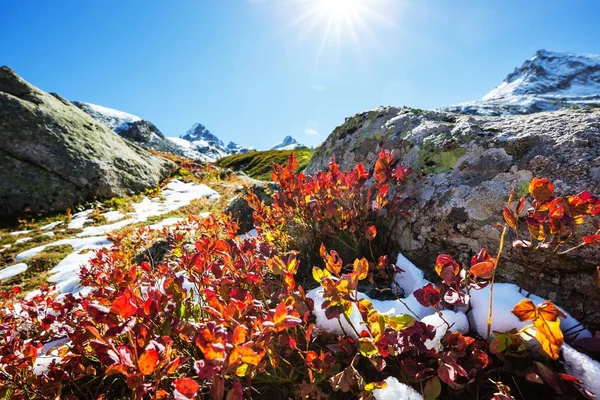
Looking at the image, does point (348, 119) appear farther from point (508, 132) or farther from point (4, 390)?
point (4, 390)

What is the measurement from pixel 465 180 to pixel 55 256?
6942 millimetres

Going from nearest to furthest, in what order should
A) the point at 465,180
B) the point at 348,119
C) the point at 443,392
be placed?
1. the point at 443,392
2. the point at 465,180
3. the point at 348,119

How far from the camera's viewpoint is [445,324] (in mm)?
1376

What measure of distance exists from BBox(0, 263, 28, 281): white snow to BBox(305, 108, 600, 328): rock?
6.35m

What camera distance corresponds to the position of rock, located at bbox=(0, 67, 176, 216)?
826cm

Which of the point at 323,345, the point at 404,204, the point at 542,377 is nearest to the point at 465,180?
the point at 404,204

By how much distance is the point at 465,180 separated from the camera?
2.14 m

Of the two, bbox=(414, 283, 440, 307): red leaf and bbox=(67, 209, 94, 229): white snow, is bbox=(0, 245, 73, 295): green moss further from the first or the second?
bbox=(414, 283, 440, 307): red leaf

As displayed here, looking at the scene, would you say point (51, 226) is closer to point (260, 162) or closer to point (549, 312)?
point (549, 312)

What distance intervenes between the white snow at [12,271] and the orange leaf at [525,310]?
688 centimetres

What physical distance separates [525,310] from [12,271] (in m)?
7.12

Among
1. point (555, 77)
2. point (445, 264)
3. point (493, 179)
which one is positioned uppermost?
point (555, 77)

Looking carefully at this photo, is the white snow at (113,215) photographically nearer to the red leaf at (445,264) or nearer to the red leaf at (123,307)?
the red leaf at (123,307)

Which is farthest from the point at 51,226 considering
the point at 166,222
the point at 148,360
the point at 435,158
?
the point at 435,158
